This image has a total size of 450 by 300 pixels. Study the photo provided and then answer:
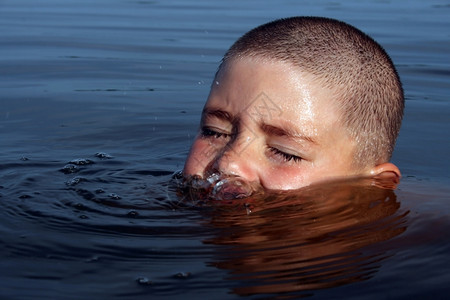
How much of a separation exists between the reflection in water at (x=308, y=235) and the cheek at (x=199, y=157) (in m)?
0.37

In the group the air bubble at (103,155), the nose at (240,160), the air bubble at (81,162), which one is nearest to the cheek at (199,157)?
the nose at (240,160)

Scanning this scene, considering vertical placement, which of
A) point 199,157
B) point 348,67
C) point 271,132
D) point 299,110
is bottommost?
point 199,157

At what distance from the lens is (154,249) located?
10.8ft

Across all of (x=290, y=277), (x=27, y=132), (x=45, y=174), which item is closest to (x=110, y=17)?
(x=27, y=132)

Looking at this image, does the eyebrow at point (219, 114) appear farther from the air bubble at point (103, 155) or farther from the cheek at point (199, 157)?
the air bubble at point (103, 155)

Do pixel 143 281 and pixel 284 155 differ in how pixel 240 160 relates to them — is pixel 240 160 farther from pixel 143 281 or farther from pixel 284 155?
pixel 143 281

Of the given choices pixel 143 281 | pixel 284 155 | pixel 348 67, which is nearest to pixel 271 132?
pixel 284 155

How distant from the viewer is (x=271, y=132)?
4148 mm

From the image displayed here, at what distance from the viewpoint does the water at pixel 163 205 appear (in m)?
2.99

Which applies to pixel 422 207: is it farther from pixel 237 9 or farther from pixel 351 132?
pixel 237 9

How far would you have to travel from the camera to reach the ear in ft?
14.9

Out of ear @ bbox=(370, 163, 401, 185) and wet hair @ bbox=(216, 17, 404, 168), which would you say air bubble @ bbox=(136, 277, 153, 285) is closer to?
wet hair @ bbox=(216, 17, 404, 168)

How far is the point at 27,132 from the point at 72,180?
5.45ft

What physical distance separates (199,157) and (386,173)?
1.12 m
